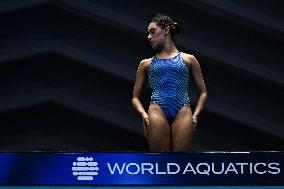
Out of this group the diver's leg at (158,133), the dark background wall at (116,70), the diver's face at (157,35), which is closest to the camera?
the diver's leg at (158,133)

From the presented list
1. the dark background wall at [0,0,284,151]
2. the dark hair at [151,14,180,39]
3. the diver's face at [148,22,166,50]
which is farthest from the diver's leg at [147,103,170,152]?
the dark background wall at [0,0,284,151]

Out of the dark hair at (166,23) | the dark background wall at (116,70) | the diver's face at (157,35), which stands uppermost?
the dark hair at (166,23)

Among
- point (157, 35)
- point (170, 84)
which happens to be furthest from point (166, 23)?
point (170, 84)

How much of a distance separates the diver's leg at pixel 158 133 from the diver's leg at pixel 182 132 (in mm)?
44

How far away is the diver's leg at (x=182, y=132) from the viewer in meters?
3.49

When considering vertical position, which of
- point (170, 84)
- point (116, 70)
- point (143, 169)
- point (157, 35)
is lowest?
point (116, 70)

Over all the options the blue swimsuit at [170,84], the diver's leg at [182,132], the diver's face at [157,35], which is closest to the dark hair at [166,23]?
the diver's face at [157,35]

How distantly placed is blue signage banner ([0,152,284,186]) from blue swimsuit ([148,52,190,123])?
2.41ft

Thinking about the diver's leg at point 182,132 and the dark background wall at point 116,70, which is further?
the dark background wall at point 116,70

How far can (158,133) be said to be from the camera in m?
3.48

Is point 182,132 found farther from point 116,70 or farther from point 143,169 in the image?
point 116,70

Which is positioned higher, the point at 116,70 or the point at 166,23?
the point at 166,23

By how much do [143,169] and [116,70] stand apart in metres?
5.42

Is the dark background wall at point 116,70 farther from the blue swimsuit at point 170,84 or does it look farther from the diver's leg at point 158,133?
the diver's leg at point 158,133
